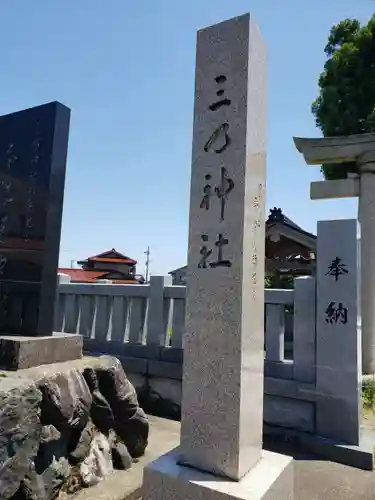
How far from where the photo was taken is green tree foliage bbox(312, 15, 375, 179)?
11.2 meters

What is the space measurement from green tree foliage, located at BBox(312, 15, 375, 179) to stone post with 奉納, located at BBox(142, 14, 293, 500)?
9741 millimetres

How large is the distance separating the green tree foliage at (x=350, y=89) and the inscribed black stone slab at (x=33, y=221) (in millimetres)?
9441

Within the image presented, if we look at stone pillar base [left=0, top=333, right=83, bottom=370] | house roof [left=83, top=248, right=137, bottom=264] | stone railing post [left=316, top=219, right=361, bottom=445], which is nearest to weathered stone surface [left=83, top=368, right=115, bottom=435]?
stone pillar base [left=0, top=333, right=83, bottom=370]

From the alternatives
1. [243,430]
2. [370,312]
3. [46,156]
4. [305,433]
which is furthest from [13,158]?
[370,312]

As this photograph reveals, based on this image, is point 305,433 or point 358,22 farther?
point 358,22

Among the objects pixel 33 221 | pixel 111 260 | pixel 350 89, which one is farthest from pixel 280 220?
pixel 111 260

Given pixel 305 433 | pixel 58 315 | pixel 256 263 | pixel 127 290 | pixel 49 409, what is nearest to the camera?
pixel 256 263

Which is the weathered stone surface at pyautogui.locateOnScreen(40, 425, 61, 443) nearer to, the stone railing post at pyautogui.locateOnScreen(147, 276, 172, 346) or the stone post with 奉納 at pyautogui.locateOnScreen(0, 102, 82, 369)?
the stone post with 奉納 at pyautogui.locateOnScreen(0, 102, 82, 369)

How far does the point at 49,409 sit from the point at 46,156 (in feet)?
8.08

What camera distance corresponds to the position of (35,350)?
11.1ft

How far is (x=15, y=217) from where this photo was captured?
3996mm

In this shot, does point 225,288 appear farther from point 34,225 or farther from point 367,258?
point 367,258

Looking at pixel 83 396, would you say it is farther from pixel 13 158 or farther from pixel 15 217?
pixel 13 158

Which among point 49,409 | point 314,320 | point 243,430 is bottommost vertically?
point 49,409
